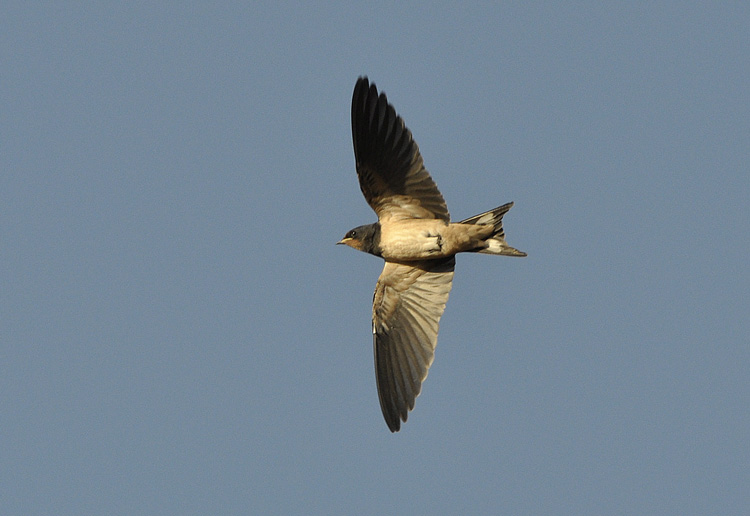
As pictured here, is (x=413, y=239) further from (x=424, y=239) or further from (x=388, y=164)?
(x=388, y=164)

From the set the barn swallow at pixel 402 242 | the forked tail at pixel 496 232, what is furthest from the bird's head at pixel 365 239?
the forked tail at pixel 496 232

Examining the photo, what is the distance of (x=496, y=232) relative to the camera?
29.6 ft

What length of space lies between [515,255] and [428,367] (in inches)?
Result: 56.7

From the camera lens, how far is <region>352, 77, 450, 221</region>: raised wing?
27.7ft

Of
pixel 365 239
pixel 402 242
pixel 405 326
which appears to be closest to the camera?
pixel 402 242

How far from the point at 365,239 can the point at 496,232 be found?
1344mm

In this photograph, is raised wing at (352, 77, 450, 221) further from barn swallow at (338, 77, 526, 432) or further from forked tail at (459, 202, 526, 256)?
forked tail at (459, 202, 526, 256)

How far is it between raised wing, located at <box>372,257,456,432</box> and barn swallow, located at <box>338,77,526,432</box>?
10mm

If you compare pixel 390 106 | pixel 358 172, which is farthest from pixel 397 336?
pixel 390 106

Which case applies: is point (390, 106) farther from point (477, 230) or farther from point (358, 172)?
point (477, 230)

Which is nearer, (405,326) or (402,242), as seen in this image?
(402,242)

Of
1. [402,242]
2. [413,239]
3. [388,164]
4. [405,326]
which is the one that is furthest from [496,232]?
[405,326]

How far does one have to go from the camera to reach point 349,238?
31.4ft

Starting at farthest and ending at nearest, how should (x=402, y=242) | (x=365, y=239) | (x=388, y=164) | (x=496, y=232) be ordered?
(x=365, y=239), (x=402, y=242), (x=496, y=232), (x=388, y=164)
